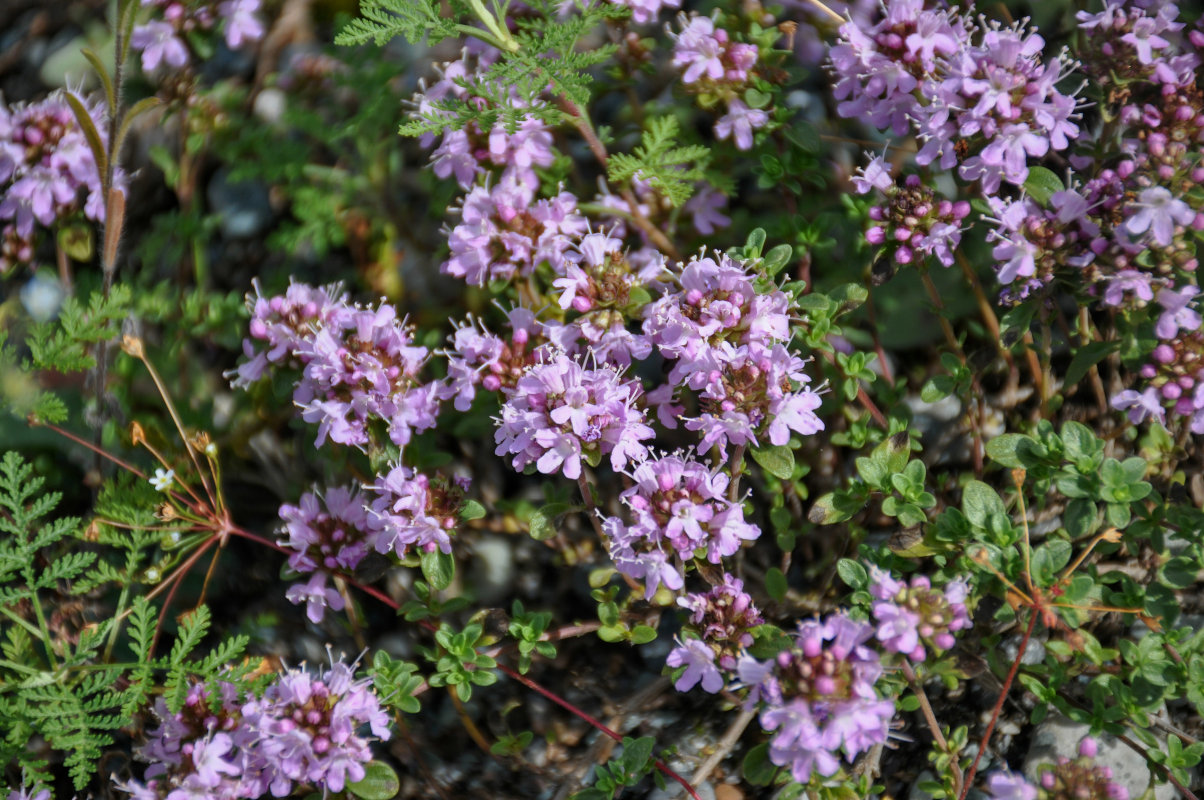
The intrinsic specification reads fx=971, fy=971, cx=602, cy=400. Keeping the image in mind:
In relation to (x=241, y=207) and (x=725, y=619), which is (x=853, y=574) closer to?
(x=725, y=619)

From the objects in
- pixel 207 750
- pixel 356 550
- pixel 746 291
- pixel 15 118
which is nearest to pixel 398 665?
pixel 356 550

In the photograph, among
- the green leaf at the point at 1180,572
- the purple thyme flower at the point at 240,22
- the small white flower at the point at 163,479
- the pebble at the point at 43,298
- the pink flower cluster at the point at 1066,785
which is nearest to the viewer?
the pink flower cluster at the point at 1066,785

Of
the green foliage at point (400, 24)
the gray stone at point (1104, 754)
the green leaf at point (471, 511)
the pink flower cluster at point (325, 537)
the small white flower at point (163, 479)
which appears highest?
the green foliage at point (400, 24)

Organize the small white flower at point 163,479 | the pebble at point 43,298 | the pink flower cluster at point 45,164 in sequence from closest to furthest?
the small white flower at point 163,479
the pink flower cluster at point 45,164
the pebble at point 43,298

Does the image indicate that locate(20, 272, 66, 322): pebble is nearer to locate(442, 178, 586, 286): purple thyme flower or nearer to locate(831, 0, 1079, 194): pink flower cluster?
locate(442, 178, 586, 286): purple thyme flower

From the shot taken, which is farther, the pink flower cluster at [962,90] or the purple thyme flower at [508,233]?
the purple thyme flower at [508,233]

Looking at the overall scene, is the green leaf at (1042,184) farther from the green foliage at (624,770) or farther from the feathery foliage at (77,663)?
the feathery foliage at (77,663)

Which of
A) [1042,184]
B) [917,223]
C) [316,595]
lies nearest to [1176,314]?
[1042,184]

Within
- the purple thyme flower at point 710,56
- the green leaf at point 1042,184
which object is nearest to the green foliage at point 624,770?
the green leaf at point 1042,184
